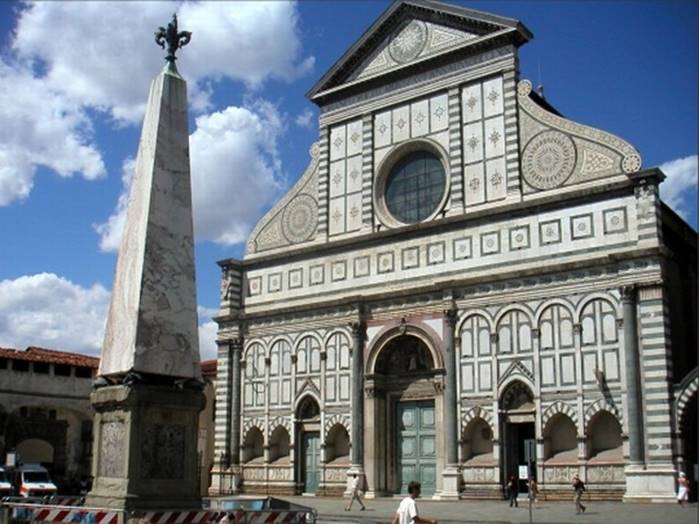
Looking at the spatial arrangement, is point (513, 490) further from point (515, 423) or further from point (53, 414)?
point (53, 414)

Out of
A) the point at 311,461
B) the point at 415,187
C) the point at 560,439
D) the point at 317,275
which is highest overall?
the point at 415,187

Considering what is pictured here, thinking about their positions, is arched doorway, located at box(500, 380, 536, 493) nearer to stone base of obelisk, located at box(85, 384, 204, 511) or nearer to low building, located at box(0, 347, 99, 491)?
stone base of obelisk, located at box(85, 384, 204, 511)

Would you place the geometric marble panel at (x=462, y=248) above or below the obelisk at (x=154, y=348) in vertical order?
above

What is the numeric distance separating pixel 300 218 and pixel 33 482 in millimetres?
14993

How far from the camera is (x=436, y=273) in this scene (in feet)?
101

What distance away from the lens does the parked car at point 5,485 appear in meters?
32.5

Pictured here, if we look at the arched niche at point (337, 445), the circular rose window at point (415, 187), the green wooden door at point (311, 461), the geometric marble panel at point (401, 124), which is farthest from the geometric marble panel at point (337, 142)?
the green wooden door at point (311, 461)

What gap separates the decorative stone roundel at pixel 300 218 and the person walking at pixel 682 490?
17.0m

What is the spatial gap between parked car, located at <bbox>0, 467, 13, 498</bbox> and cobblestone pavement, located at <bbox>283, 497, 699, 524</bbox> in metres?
12.5

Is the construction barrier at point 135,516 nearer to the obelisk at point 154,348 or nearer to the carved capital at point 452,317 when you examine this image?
the obelisk at point 154,348

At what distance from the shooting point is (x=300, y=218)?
36.0 meters

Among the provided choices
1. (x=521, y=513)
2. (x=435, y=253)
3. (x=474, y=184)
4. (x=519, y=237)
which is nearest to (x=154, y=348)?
(x=521, y=513)

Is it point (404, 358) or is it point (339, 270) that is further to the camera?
point (339, 270)

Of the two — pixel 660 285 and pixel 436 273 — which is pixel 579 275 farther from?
pixel 436 273
